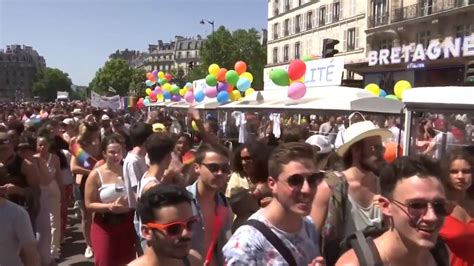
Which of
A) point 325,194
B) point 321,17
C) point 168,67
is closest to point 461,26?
point 321,17

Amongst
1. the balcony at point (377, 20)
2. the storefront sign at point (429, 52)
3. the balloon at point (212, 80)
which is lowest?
the balloon at point (212, 80)

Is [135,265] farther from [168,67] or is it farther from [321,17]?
[168,67]

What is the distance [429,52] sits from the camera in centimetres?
2345

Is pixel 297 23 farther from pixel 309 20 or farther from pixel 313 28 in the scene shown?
pixel 313 28

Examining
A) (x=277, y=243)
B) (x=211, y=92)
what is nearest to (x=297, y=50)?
(x=211, y=92)

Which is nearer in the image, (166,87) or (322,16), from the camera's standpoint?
(166,87)

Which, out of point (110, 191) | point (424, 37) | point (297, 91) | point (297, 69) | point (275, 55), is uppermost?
point (424, 37)

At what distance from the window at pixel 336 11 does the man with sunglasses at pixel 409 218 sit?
37044 mm

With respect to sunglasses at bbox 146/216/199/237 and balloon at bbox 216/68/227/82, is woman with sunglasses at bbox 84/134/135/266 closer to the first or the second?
sunglasses at bbox 146/216/199/237

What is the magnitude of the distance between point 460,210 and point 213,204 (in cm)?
157

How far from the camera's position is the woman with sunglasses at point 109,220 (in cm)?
457

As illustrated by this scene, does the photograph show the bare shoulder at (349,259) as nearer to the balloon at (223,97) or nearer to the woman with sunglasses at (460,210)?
the woman with sunglasses at (460,210)

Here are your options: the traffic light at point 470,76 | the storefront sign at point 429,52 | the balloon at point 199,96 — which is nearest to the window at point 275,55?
the storefront sign at point 429,52

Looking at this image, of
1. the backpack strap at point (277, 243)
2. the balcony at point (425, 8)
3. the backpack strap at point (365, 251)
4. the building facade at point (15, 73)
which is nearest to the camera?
the backpack strap at point (365, 251)
